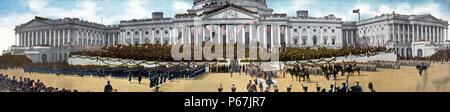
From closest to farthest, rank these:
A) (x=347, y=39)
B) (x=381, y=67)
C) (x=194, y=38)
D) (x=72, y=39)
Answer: (x=381, y=67) → (x=72, y=39) → (x=194, y=38) → (x=347, y=39)

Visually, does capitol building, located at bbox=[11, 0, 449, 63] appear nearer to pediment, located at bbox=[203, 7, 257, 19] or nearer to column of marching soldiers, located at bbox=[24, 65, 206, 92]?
pediment, located at bbox=[203, 7, 257, 19]

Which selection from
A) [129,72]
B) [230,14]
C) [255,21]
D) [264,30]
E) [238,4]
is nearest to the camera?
[129,72]

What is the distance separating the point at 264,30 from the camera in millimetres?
57031

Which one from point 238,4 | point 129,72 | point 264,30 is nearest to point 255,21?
point 264,30

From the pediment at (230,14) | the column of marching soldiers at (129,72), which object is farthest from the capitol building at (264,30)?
the column of marching soldiers at (129,72)

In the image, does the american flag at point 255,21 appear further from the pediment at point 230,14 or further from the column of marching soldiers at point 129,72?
the column of marching soldiers at point 129,72

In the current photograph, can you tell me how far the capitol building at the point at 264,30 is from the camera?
145 feet

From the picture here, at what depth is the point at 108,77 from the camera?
2178cm

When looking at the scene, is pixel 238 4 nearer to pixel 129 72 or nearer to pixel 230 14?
pixel 230 14

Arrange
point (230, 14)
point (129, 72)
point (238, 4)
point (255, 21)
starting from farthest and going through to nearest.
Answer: point (238, 4)
point (230, 14)
point (255, 21)
point (129, 72)
